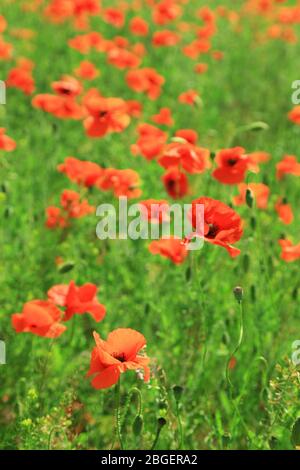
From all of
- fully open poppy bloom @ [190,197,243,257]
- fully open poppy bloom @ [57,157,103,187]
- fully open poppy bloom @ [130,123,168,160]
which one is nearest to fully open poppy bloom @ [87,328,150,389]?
fully open poppy bloom @ [190,197,243,257]

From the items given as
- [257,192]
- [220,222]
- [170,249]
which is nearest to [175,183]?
[257,192]

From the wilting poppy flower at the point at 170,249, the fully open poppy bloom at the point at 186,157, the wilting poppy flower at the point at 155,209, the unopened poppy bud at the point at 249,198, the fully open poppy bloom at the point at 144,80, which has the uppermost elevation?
the fully open poppy bloom at the point at 144,80

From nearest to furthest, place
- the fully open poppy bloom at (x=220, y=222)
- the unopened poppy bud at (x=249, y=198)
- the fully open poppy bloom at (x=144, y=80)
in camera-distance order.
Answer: the fully open poppy bloom at (x=220, y=222), the unopened poppy bud at (x=249, y=198), the fully open poppy bloom at (x=144, y=80)

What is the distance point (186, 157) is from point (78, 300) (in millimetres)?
591

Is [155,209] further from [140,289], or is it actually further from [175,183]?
[140,289]

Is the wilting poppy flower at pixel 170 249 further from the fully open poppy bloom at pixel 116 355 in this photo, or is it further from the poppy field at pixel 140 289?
the fully open poppy bloom at pixel 116 355

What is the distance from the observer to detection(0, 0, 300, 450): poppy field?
180 cm

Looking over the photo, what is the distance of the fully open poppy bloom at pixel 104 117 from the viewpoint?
103 inches

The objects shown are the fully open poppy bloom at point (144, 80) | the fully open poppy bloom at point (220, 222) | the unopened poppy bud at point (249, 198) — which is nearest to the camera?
the fully open poppy bloom at point (220, 222)

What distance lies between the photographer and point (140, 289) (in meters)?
2.72

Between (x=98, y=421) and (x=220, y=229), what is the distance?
849 millimetres

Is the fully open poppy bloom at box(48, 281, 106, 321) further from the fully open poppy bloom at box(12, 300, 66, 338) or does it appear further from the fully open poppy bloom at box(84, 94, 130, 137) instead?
the fully open poppy bloom at box(84, 94, 130, 137)

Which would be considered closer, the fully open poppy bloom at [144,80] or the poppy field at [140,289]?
the poppy field at [140,289]

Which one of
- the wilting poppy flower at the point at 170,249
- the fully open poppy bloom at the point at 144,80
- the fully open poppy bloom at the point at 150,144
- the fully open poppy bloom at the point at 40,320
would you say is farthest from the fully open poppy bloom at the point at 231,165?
the fully open poppy bloom at the point at 144,80
